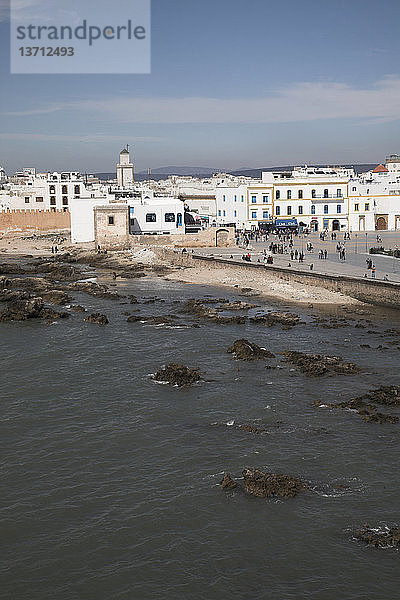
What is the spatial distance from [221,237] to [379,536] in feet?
162

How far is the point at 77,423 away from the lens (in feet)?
63.6

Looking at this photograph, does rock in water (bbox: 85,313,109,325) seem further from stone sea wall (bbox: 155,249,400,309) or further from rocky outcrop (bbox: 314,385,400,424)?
rocky outcrop (bbox: 314,385,400,424)

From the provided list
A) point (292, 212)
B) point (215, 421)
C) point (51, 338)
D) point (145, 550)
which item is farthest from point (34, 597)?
point (292, 212)

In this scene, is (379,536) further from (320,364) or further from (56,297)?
(56,297)

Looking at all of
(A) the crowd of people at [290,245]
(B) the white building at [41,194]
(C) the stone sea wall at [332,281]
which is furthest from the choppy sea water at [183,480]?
(B) the white building at [41,194]

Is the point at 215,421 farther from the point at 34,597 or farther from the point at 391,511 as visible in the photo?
the point at 34,597

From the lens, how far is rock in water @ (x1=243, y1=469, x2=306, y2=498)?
49.0 ft

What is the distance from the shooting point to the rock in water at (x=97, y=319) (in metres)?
33.2

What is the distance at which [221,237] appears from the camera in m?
61.3

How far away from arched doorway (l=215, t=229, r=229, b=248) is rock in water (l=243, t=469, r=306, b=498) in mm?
46417

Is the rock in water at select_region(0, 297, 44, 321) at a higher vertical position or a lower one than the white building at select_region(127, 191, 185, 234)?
lower

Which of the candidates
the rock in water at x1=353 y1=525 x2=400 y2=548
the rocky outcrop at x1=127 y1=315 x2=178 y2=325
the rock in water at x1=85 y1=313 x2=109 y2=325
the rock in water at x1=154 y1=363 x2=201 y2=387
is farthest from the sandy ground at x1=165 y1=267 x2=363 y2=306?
the rock in water at x1=353 y1=525 x2=400 y2=548

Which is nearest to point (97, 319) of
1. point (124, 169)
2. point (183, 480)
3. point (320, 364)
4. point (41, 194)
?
point (320, 364)

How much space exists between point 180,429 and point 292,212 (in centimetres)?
5073
